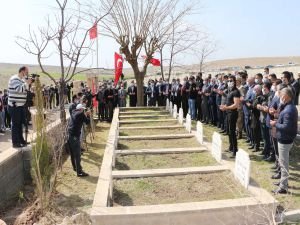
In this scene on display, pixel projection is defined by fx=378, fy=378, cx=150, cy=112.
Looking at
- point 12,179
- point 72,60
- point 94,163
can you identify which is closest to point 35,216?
point 12,179

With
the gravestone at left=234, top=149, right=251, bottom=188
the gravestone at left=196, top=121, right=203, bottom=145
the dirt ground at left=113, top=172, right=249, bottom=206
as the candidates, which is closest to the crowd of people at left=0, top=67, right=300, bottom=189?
the gravestone at left=234, top=149, right=251, bottom=188

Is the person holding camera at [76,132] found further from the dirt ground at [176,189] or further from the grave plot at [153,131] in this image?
the grave plot at [153,131]

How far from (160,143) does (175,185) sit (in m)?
3.65

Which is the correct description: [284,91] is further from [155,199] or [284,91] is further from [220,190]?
[155,199]

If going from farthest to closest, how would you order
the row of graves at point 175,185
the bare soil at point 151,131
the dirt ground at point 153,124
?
the dirt ground at point 153,124, the bare soil at point 151,131, the row of graves at point 175,185

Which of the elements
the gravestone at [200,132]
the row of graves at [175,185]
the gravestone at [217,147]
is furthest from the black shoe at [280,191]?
the gravestone at [200,132]

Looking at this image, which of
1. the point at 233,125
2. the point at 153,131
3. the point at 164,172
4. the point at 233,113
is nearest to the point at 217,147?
the point at 233,125

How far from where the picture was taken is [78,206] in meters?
6.81

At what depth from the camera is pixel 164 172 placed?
7.37m

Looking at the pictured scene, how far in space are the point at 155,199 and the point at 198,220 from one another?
1.09 m

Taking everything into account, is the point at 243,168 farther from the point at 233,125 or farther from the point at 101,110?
the point at 101,110

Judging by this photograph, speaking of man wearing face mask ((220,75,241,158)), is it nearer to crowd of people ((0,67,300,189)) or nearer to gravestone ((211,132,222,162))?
crowd of people ((0,67,300,189))

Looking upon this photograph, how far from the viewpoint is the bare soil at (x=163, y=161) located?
320 inches

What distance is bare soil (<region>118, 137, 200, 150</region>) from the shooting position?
1003 centimetres
